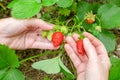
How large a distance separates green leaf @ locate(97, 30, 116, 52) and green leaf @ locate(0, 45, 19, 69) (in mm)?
634

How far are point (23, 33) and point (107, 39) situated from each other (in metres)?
0.62

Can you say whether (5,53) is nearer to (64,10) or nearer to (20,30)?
(20,30)

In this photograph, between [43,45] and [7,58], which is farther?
[43,45]

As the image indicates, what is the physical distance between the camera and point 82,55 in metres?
2.27

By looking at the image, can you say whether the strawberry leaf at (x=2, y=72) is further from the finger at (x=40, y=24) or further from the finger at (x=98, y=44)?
the finger at (x=98, y=44)

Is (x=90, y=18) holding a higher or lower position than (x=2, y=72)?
higher

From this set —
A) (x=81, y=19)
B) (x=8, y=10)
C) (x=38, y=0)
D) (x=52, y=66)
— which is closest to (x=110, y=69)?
(x=52, y=66)

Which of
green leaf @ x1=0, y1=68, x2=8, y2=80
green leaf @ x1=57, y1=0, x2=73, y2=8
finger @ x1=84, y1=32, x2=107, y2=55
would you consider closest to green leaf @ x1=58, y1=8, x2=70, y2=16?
green leaf @ x1=57, y1=0, x2=73, y2=8

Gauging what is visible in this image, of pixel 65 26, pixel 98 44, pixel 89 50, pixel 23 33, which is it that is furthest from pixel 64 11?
pixel 89 50

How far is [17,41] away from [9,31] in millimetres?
144

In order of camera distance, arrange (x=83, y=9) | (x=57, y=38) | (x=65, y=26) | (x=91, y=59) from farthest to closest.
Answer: (x=83, y=9) < (x=65, y=26) < (x=57, y=38) < (x=91, y=59)

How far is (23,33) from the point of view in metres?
2.50

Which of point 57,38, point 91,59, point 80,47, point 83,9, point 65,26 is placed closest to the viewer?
point 91,59

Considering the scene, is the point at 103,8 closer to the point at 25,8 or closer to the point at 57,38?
the point at 57,38
